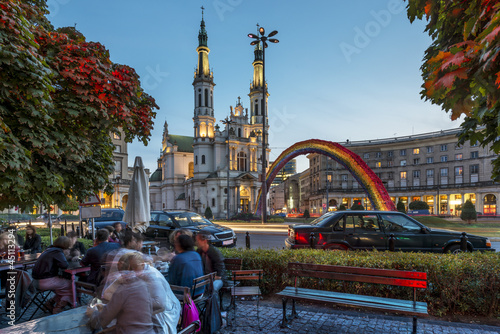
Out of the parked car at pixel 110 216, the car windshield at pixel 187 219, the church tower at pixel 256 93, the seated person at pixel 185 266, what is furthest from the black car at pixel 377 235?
the church tower at pixel 256 93

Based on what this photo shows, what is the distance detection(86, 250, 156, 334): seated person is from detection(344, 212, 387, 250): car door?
746 centimetres

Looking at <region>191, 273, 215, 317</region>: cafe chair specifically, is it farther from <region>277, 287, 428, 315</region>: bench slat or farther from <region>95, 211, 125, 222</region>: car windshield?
<region>95, 211, 125, 222</region>: car windshield

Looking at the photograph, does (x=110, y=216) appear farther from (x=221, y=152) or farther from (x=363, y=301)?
(x=221, y=152)

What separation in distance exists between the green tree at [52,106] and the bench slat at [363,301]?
4.73 meters

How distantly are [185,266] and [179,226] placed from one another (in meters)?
9.04

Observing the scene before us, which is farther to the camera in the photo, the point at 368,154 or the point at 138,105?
the point at 368,154

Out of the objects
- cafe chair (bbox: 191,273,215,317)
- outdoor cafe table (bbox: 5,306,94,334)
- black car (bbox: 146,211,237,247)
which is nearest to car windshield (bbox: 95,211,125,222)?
black car (bbox: 146,211,237,247)

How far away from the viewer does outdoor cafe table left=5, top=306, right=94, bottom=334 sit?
11.1 ft

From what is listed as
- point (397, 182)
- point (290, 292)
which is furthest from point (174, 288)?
point (397, 182)

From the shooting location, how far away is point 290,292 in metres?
5.85

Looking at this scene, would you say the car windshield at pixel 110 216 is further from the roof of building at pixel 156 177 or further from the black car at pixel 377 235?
the roof of building at pixel 156 177

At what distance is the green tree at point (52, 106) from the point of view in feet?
13.4

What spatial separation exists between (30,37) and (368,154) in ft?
269

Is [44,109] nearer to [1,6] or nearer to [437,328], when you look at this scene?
[1,6]
